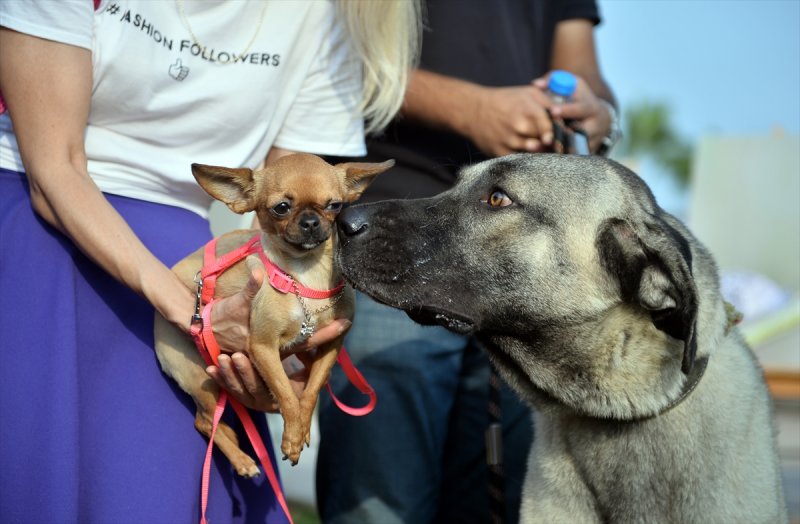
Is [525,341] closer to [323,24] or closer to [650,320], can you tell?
[650,320]

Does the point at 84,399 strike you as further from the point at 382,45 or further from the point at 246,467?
the point at 382,45

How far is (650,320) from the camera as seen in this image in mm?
2645

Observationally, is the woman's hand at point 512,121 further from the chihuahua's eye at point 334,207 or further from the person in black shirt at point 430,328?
the chihuahua's eye at point 334,207

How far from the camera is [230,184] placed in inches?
106

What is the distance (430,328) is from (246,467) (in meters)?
1.14

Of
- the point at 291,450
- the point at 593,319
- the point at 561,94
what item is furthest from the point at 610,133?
the point at 291,450

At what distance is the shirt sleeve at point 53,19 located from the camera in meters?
2.54

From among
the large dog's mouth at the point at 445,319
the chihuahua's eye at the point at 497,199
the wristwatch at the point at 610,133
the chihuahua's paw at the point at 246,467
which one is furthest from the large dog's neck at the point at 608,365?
the wristwatch at the point at 610,133

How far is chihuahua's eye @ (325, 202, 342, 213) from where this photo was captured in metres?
2.66

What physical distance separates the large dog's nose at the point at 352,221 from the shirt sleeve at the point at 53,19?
3.15 feet

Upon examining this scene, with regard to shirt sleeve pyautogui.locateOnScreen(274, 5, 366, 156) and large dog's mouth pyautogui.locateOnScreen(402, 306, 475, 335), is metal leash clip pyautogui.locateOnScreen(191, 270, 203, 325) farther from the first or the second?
shirt sleeve pyautogui.locateOnScreen(274, 5, 366, 156)

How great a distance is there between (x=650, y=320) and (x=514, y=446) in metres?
1.51

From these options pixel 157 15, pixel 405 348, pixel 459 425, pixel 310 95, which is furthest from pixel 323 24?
pixel 459 425

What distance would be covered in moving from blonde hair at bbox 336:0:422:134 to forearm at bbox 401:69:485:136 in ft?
0.35
